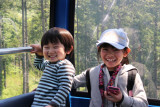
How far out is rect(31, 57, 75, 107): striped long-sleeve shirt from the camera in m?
1.79

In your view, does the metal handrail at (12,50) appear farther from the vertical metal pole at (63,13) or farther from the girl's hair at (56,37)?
the vertical metal pole at (63,13)

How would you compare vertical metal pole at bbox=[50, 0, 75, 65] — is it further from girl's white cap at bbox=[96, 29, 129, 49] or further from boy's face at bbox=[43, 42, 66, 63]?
girl's white cap at bbox=[96, 29, 129, 49]

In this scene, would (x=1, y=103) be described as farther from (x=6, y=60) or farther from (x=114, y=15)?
(x=6, y=60)

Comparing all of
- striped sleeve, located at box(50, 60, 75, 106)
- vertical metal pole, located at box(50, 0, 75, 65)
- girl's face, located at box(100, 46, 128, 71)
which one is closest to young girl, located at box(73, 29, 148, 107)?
girl's face, located at box(100, 46, 128, 71)

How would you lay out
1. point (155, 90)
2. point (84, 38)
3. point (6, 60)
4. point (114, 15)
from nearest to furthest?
1. point (155, 90)
2. point (114, 15)
3. point (84, 38)
4. point (6, 60)

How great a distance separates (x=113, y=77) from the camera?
184cm

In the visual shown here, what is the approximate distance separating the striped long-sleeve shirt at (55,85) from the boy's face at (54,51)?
1.8 inches

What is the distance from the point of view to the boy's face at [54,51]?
6.24 ft

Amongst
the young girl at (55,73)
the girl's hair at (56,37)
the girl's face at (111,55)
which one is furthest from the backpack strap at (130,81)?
the girl's hair at (56,37)

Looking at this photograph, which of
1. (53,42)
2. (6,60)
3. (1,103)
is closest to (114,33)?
(53,42)

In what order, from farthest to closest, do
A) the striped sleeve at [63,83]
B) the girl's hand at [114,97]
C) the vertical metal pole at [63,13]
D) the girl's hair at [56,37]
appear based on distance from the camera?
1. the vertical metal pole at [63,13]
2. the girl's hair at [56,37]
3. the striped sleeve at [63,83]
4. the girl's hand at [114,97]

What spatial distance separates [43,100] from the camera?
1.83 metres

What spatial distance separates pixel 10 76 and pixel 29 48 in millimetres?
6807

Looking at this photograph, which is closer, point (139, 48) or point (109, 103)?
point (109, 103)
